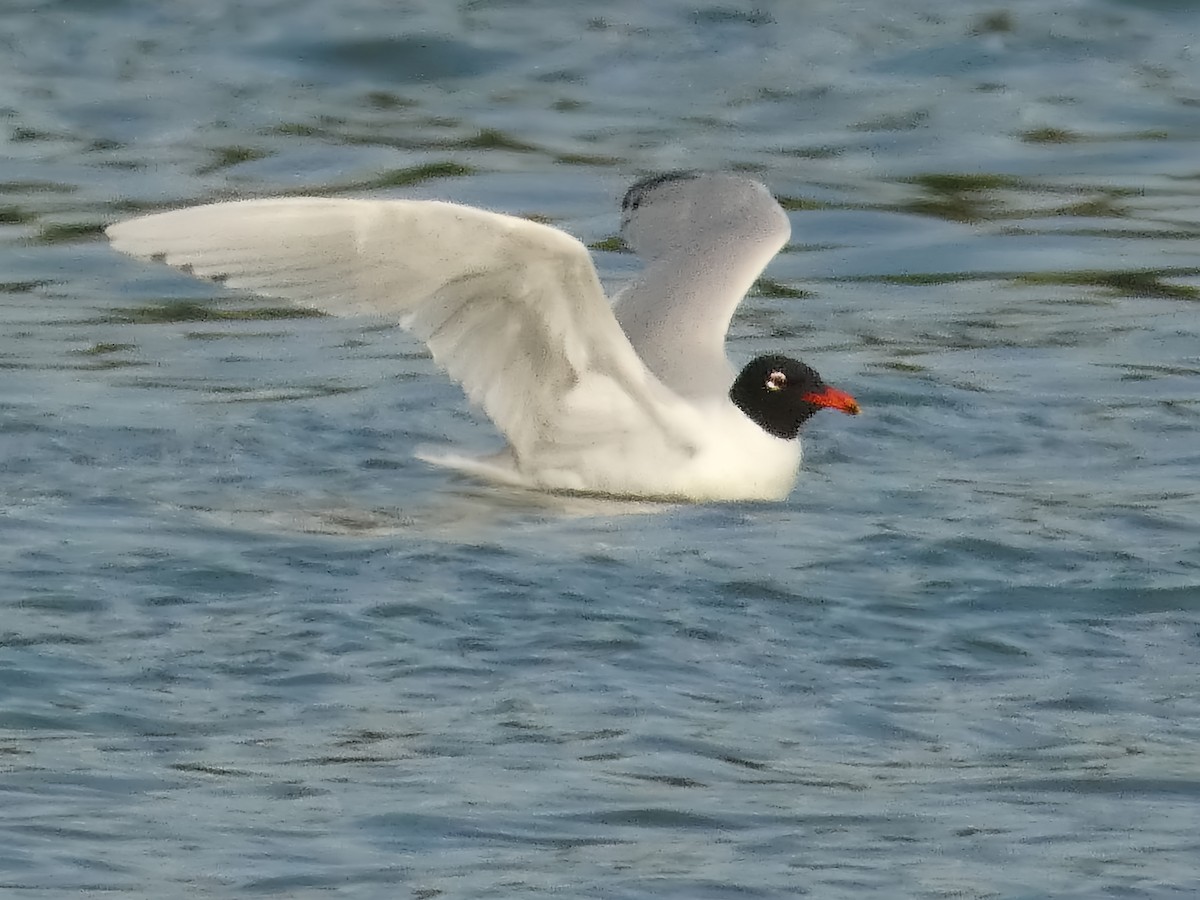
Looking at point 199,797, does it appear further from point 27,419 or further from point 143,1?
point 143,1

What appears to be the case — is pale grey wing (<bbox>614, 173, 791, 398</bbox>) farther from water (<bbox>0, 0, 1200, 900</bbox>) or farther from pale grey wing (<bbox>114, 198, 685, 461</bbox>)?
water (<bbox>0, 0, 1200, 900</bbox>)

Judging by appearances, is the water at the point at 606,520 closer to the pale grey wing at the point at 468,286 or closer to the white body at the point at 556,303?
the white body at the point at 556,303

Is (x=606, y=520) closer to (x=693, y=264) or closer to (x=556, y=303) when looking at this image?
(x=556, y=303)

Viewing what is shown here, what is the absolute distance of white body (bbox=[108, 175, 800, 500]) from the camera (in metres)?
8.25

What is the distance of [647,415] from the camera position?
933 cm

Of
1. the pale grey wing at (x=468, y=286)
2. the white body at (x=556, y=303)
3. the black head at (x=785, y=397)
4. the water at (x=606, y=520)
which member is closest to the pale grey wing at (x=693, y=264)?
the white body at (x=556, y=303)

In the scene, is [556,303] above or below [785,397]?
above

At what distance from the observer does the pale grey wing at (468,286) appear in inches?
322

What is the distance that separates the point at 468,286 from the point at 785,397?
150 centimetres

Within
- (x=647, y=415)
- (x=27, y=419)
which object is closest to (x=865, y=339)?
(x=647, y=415)

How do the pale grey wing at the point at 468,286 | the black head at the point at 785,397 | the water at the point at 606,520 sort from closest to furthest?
the water at the point at 606,520, the pale grey wing at the point at 468,286, the black head at the point at 785,397

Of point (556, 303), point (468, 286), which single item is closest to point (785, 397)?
point (556, 303)

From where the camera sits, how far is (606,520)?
903 cm

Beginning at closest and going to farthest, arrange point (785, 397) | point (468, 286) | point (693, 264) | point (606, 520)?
point (468, 286) → point (606, 520) → point (785, 397) → point (693, 264)
